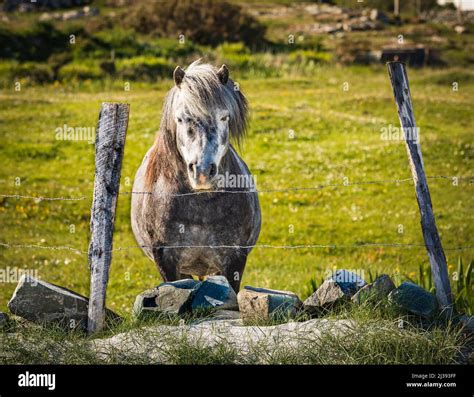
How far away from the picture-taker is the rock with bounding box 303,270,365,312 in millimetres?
7805

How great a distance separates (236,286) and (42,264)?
6931 millimetres

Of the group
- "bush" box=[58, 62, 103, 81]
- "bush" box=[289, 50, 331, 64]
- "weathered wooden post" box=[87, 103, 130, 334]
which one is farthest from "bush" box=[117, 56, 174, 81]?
"weathered wooden post" box=[87, 103, 130, 334]

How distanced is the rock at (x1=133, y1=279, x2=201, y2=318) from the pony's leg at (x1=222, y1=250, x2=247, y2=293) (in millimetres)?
616

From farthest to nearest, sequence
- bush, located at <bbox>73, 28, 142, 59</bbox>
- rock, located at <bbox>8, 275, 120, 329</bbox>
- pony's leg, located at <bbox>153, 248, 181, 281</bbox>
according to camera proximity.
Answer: bush, located at <bbox>73, 28, 142, 59</bbox>, pony's leg, located at <bbox>153, 248, 181, 281</bbox>, rock, located at <bbox>8, 275, 120, 329</bbox>

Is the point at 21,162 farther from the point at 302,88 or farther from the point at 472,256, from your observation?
the point at 472,256

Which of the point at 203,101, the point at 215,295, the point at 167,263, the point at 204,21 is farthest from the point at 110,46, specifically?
the point at 215,295

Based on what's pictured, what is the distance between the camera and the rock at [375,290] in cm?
768

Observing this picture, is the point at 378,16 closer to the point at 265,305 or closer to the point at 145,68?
the point at 145,68

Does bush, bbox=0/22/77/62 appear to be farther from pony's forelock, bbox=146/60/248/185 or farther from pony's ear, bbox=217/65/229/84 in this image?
pony's ear, bbox=217/65/229/84

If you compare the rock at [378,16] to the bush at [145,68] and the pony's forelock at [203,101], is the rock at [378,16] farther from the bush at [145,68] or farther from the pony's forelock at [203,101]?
the pony's forelock at [203,101]

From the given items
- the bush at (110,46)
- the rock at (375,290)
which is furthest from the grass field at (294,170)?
the rock at (375,290)

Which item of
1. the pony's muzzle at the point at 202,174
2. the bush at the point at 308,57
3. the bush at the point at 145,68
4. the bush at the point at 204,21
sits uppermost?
the bush at the point at 204,21

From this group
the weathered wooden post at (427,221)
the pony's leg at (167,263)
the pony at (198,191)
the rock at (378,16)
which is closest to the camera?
the weathered wooden post at (427,221)

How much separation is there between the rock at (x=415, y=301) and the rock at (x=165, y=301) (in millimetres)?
2158
